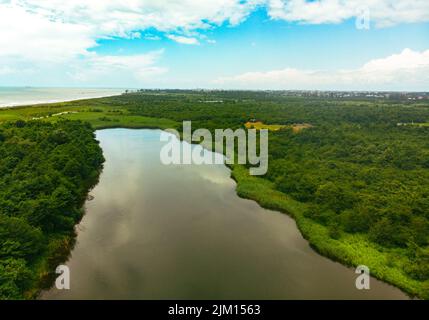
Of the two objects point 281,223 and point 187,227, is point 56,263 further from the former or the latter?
point 281,223

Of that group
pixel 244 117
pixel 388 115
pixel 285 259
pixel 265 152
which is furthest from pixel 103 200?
pixel 388 115

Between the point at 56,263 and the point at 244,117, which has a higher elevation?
the point at 244,117

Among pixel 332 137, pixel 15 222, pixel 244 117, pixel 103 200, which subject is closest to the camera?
pixel 15 222

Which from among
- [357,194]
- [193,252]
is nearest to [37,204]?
[193,252]

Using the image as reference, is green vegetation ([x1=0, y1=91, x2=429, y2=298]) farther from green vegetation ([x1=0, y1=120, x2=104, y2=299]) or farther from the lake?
green vegetation ([x1=0, y1=120, x2=104, y2=299])

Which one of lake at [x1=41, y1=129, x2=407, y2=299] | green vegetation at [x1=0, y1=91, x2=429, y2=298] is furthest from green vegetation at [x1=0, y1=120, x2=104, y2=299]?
green vegetation at [x1=0, y1=91, x2=429, y2=298]

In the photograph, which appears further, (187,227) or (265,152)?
(265,152)
